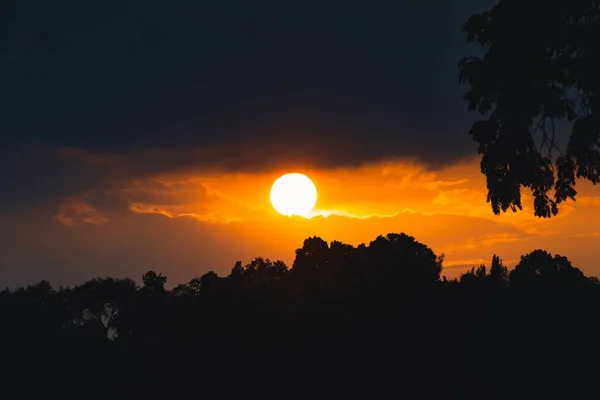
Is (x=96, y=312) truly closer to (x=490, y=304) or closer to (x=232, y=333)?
(x=232, y=333)

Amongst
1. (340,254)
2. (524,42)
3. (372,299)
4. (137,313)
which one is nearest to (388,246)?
(340,254)

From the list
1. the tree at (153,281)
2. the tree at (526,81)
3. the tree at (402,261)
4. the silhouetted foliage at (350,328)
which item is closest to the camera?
the tree at (526,81)

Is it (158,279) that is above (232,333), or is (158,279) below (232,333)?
above

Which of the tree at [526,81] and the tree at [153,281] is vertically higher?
the tree at [153,281]

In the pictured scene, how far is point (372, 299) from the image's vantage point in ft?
302

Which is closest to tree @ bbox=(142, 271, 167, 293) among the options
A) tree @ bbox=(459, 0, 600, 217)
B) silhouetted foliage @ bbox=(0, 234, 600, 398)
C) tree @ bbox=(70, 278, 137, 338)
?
tree @ bbox=(70, 278, 137, 338)

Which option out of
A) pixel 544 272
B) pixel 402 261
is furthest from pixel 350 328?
pixel 544 272

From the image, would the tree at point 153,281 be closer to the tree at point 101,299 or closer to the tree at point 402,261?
the tree at point 101,299

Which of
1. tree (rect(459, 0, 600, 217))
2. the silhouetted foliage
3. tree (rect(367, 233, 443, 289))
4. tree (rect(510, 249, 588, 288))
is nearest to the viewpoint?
tree (rect(459, 0, 600, 217))

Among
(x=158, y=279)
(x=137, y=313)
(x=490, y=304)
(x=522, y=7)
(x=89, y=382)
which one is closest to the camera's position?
(x=522, y=7)

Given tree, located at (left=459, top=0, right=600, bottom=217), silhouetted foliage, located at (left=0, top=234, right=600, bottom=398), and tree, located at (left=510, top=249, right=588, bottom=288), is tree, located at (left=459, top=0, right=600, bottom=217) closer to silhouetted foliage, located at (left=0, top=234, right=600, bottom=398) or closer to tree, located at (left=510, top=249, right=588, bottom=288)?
silhouetted foliage, located at (left=0, top=234, right=600, bottom=398)

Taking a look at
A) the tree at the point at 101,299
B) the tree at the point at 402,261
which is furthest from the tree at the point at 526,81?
the tree at the point at 101,299

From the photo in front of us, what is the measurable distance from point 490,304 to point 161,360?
125 ft

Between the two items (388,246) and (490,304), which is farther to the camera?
(388,246)
